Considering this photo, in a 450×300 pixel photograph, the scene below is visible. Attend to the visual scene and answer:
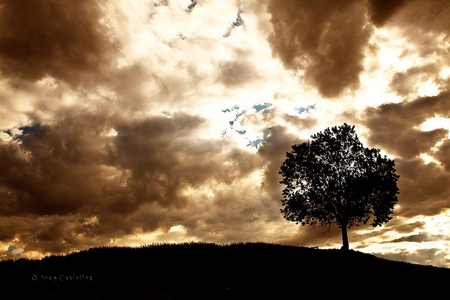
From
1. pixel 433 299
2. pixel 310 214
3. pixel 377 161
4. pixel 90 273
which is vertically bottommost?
pixel 433 299

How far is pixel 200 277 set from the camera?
15.1 metres

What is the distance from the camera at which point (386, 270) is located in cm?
2267

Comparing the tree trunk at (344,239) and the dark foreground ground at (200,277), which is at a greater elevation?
the tree trunk at (344,239)

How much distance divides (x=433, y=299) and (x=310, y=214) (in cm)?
1932

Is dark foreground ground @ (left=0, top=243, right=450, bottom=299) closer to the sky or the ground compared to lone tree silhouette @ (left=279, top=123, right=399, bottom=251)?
closer to the ground

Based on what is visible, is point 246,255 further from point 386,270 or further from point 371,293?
point 386,270

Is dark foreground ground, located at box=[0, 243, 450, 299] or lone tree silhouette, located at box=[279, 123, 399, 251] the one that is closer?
dark foreground ground, located at box=[0, 243, 450, 299]

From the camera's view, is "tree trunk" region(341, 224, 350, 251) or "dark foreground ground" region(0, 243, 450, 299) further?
"tree trunk" region(341, 224, 350, 251)

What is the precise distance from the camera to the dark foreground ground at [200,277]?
1147cm

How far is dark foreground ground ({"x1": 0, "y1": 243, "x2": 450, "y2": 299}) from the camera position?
11.5m

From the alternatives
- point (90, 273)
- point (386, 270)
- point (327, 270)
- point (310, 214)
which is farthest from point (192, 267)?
point (310, 214)

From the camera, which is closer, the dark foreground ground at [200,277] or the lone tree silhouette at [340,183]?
the dark foreground ground at [200,277]

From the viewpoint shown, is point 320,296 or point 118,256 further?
point 118,256

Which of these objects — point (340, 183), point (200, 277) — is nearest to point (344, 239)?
point (340, 183)
